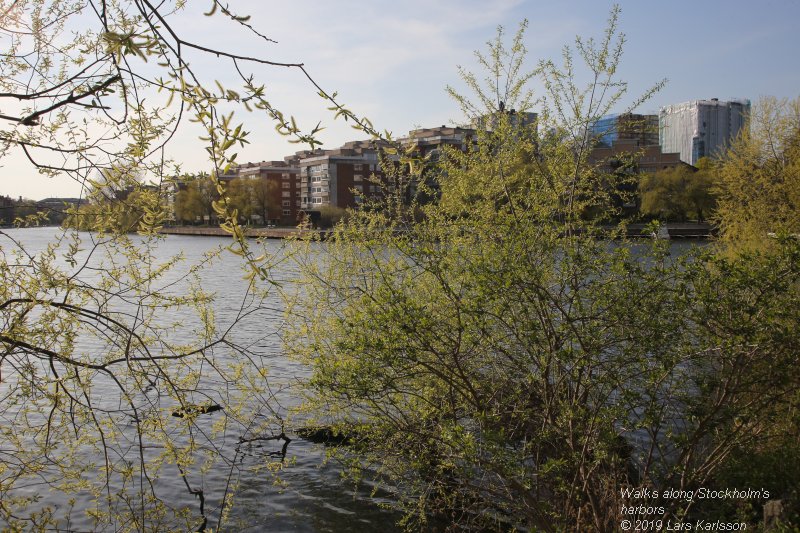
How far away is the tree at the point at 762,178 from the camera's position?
18.0 meters

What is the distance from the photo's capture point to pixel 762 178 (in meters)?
19.1

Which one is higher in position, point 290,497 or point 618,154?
point 618,154

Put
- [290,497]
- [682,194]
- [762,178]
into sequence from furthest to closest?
1. [682,194]
2. [762,178]
3. [290,497]

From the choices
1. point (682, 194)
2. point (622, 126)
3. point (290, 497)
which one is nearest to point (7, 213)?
point (622, 126)

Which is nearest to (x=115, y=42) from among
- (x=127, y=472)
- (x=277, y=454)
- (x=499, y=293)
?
(x=127, y=472)

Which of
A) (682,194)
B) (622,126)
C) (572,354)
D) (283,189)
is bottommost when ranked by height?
(572,354)

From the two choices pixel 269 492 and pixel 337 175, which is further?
pixel 337 175

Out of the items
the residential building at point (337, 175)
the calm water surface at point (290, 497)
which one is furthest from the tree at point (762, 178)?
the residential building at point (337, 175)

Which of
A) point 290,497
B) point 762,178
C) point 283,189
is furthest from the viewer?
point 283,189

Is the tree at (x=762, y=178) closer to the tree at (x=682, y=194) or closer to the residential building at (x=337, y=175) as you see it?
the tree at (x=682, y=194)

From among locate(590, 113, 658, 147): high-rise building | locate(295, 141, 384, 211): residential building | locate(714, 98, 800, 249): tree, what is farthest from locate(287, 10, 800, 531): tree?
locate(295, 141, 384, 211): residential building

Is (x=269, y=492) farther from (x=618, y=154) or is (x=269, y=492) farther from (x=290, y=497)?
(x=618, y=154)

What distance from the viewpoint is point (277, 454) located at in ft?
34.9

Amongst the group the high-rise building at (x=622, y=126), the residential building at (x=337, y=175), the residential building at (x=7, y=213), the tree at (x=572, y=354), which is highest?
the residential building at (x=337, y=175)
